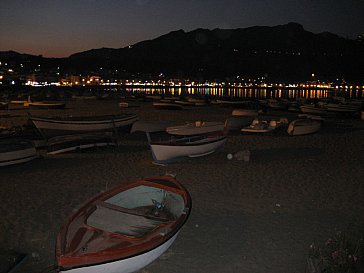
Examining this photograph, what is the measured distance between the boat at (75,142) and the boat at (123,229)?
9.42 meters

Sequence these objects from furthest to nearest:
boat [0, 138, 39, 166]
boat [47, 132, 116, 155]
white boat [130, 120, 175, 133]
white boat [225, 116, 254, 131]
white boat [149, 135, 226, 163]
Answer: white boat [225, 116, 254, 131], white boat [130, 120, 175, 133], boat [47, 132, 116, 155], white boat [149, 135, 226, 163], boat [0, 138, 39, 166]

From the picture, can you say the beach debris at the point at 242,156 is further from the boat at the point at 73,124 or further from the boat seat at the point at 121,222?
the boat seat at the point at 121,222

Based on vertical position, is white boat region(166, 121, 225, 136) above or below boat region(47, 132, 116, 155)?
above

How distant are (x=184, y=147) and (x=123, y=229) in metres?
Answer: 7.68

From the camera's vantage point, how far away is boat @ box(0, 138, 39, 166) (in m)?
13.6

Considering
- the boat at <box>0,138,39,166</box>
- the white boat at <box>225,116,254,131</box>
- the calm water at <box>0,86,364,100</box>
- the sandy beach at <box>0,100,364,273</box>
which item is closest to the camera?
the sandy beach at <box>0,100,364,273</box>

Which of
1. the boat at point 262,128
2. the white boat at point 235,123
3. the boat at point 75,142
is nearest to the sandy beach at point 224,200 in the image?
the boat at point 75,142

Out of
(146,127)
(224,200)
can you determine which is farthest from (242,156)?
(146,127)

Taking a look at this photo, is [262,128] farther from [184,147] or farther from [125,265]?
[125,265]

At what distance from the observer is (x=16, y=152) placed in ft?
45.4

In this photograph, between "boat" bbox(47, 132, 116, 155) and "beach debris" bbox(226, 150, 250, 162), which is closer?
"beach debris" bbox(226, 150, 250, 162)

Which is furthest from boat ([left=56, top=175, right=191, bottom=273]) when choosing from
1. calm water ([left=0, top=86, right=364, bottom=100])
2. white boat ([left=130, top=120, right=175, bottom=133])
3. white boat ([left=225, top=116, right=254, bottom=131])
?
calm water ([left=0, top=86, right=364, bottom=100])

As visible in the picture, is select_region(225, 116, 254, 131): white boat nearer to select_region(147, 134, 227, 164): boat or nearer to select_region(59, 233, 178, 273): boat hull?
select_region(147, 134, 227, 164): boat

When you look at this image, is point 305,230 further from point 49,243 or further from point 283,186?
point 49,243
